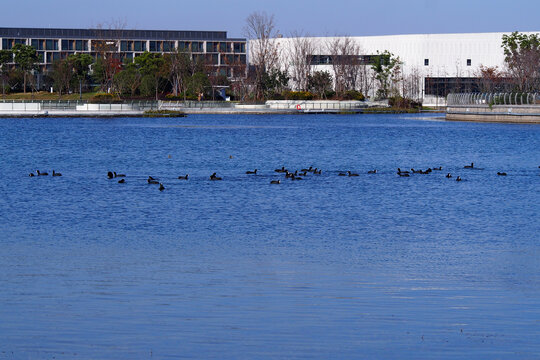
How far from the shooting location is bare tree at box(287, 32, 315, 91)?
125188 millimetres

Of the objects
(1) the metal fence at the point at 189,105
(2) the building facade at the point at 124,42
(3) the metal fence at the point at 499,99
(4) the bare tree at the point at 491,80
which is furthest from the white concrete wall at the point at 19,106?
(4) the bare tree at the point at 491,80

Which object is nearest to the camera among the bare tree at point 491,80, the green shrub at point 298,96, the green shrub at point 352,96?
the green shrub at point 298,96

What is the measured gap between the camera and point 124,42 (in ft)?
476

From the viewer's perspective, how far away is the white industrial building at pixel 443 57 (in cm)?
12775

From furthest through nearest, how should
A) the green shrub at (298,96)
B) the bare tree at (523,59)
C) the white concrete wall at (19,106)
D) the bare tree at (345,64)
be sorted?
the bare tree at (345,64)
the green shrub at (298,96)
the bare tree at (523,59)
the white concrete wall at (19,106)

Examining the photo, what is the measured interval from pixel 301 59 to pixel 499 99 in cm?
5436

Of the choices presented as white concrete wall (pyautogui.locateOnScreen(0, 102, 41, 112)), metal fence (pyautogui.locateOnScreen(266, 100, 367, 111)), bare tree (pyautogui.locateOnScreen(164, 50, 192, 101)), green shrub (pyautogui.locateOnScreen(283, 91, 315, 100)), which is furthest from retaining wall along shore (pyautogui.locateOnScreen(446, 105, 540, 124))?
white concrete wall (pyautogui.locateOnScreen(0, 102, 41, 112))

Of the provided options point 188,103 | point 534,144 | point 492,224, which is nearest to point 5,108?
point 188,103

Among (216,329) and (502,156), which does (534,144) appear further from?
(216,329)

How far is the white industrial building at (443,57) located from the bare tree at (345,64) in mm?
5474

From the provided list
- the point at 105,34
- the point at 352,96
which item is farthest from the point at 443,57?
the point at 105,34

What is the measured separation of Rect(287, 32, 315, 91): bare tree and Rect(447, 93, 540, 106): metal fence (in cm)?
3826

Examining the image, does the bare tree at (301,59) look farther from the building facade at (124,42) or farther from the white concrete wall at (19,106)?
the white concrete wall at (19,106)

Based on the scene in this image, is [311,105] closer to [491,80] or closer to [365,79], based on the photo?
[365,79]
